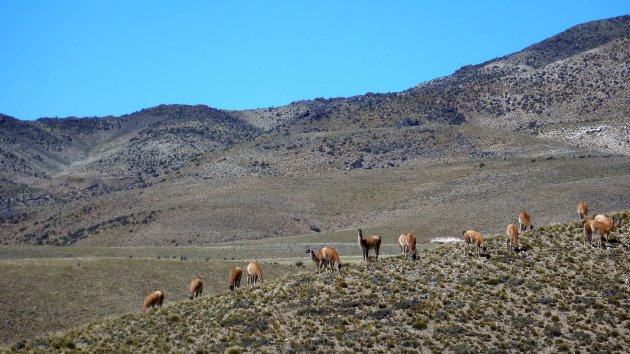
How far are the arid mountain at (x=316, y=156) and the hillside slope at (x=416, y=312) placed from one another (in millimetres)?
55728

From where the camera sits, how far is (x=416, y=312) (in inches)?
1056

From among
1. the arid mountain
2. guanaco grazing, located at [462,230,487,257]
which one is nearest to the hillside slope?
guanaco grazing, located at [462,230,487,257]

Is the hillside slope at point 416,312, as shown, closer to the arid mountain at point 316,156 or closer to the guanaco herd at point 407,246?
the guanaco herd at point 407,246

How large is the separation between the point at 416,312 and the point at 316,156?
108m

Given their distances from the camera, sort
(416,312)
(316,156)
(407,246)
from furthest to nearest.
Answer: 1. (316,156)
2. (407,246)
3. (416,312)

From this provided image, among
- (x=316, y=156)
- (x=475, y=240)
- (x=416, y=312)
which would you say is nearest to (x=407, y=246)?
(x=475, y=240)

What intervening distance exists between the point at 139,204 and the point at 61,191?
39.1 m

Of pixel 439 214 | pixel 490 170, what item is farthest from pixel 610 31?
pixel 439 214

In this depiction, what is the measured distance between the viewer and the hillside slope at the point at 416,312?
25.2 m

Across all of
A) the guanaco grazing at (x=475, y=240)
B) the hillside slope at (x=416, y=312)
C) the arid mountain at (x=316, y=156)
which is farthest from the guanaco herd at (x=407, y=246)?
the arid mountain at (x=316, y=156)

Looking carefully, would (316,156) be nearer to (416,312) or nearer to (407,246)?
(407,246)

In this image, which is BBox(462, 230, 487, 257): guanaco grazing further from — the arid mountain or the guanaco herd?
the arid mountain

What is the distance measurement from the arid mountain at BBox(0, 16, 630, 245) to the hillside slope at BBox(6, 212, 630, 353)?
→ 183ft

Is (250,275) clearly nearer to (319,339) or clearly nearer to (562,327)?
(319,339)
